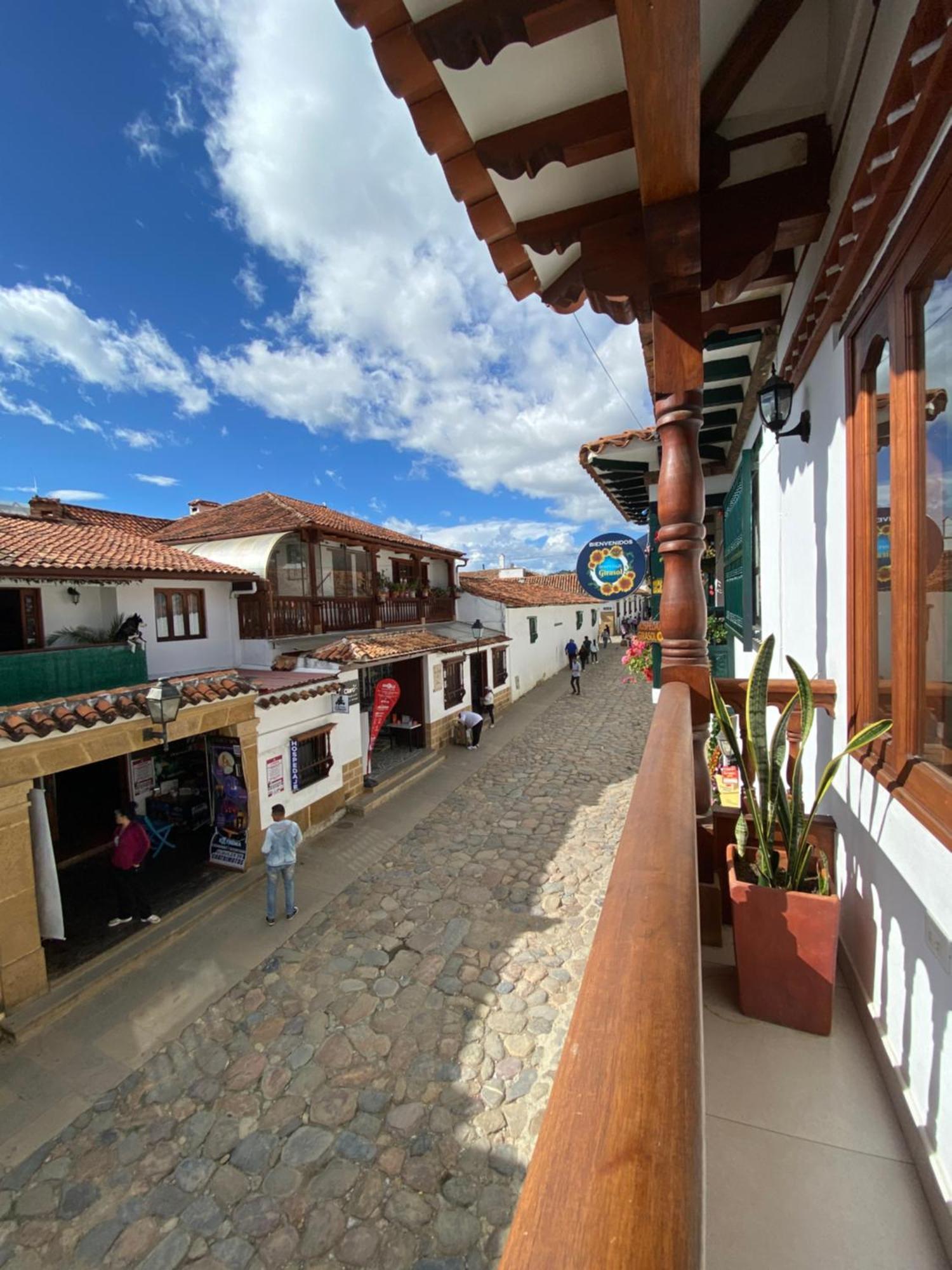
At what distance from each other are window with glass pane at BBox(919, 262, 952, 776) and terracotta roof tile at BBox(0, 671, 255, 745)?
285 inches

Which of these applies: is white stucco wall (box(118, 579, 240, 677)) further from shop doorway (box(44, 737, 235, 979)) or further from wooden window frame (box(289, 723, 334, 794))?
wooden window frame (box(289, 723, 334, 794))

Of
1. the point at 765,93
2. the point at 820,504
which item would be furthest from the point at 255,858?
the point at 765,93

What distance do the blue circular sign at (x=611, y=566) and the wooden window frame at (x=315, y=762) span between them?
5923 millimetres

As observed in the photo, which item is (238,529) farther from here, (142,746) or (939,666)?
(939,666)

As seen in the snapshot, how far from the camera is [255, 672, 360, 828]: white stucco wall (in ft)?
28.6

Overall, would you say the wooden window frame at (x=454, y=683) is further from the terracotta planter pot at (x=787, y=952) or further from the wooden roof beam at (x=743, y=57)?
the wooden roof beam at (x=743, y=57)

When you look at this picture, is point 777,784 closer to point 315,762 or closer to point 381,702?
point 315,762

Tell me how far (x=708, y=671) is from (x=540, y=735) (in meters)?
13.7

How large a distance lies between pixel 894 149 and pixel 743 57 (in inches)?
42.8

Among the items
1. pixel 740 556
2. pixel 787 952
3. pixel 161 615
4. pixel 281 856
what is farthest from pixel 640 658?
pixel 161 615

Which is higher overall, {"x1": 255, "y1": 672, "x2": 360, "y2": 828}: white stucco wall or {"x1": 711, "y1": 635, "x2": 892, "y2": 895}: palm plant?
{"x1": 711, "y1": 635, "x2": 892, "y2": 895}: palm plant

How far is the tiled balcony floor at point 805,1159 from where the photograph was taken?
168cm

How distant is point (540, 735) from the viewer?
15945 millimetres

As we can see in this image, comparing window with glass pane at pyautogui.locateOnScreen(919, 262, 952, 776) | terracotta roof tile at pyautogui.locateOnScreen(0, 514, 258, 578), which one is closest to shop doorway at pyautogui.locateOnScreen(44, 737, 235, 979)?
terracotta roof tile at pyautogui.locateOnScreen(0, 514, 258, 578)
